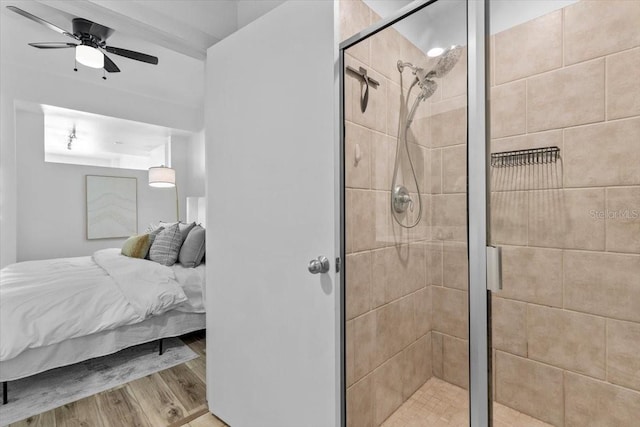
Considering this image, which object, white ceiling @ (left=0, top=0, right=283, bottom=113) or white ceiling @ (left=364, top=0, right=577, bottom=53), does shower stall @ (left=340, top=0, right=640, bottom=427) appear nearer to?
white ceiling @ (left=364, top=0, right=577, bottom=53)

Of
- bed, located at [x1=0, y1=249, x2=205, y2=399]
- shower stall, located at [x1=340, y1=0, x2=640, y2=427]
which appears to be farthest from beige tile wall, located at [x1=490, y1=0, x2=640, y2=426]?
bed, located at [x1=0, y1=249, x2=205, y2=399]

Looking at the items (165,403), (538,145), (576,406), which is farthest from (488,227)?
(165,403)

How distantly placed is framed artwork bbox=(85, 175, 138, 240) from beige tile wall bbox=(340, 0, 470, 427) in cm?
563

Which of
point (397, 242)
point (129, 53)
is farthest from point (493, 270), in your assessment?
point (129, 53)

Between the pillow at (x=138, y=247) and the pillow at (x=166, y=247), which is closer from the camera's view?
the pillow at (x=166, y=247)

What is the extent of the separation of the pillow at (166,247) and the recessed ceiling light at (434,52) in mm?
3007

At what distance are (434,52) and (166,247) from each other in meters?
3.07

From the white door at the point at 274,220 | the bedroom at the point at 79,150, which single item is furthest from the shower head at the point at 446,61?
the bedroom at the point at 79,150

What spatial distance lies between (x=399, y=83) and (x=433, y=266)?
0.59m

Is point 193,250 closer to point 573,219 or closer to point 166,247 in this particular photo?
point 166,247

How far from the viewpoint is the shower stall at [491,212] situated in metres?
0.86

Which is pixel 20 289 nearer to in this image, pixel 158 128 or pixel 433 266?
A: pixel 433 266

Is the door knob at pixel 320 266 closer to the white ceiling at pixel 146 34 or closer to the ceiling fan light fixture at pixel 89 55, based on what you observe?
the white ceiling at pixel 146 34

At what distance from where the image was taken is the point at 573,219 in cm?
139
